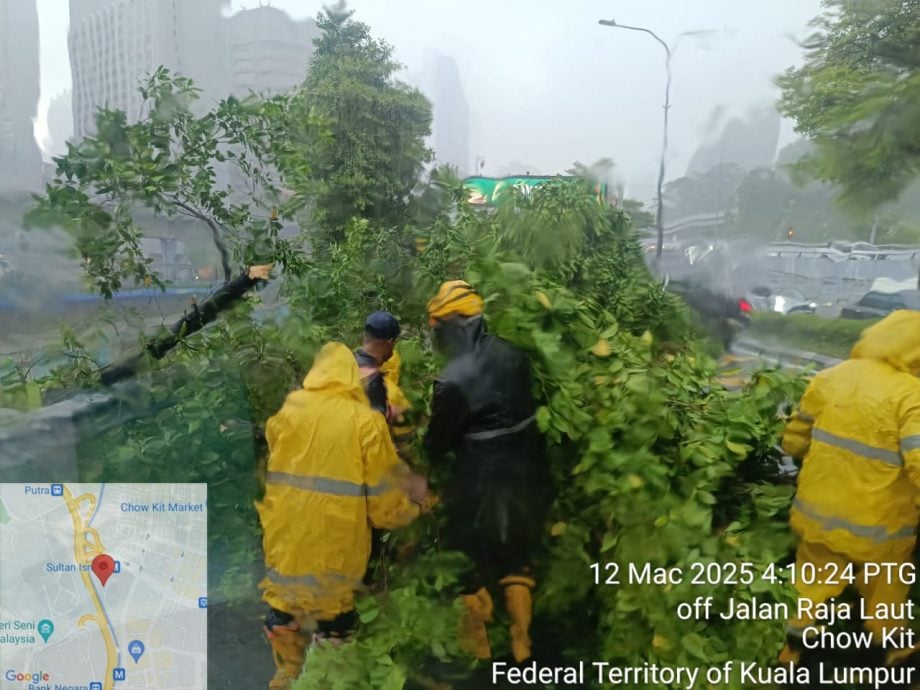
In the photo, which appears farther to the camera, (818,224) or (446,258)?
(446,258)

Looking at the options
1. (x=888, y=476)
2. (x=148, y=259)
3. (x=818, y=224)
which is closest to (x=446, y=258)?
(x=148, y=259)

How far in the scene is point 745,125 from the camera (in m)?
2.15

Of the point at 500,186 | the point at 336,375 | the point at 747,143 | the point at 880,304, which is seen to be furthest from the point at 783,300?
the point at 336,375

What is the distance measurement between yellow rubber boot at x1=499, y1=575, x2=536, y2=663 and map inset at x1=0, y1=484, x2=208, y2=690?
1.04m

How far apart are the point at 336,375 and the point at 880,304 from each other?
1.70m

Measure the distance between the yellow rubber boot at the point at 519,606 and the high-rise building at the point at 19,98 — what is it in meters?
2.07

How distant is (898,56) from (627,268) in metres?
0.97

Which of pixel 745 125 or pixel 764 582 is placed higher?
pixel 745 125

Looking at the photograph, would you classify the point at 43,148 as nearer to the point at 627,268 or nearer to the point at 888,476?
the point at 627,268

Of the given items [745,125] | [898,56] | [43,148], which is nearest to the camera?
[898,56]

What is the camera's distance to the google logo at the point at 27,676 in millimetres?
2373

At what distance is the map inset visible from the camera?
2340 millimetres

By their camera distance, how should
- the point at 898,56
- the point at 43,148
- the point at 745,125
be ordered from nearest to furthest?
1. the point at 898,56
2. the point at 745,125
3. the point at 43,148

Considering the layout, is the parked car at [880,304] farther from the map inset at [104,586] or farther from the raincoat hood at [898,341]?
the map inset at [104,586]
